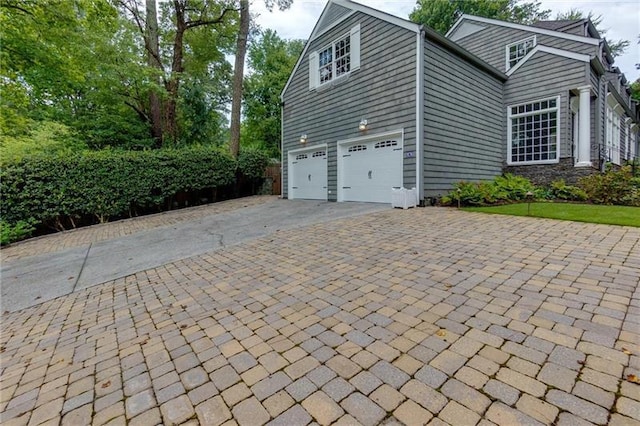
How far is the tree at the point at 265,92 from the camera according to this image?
66.6 ft

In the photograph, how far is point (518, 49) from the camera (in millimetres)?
11945

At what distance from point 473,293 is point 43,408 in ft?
10.2

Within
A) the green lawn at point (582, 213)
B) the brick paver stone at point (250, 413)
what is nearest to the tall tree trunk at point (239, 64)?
the green lawn at point (582, 213)

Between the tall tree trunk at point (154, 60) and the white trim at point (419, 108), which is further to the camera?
the tall tree trunk at point (154, 60)

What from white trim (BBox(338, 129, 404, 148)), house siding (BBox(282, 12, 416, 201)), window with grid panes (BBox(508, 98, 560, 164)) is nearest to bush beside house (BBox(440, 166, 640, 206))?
house siding (BBox(282, 12, 416, 201))

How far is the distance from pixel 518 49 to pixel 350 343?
1466 centimetres

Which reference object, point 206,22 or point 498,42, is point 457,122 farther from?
point 206,22

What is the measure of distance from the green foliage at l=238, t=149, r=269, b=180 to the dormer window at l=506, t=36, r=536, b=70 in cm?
1118

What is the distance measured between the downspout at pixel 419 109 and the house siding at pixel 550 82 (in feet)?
16.8

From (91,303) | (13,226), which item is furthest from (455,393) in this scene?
(13,226)

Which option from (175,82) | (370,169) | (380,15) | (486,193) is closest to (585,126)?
(486,193)

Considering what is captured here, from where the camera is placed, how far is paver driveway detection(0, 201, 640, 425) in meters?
1.49

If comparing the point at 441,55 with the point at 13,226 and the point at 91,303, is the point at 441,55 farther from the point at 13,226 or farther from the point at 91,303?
the point at 13,226

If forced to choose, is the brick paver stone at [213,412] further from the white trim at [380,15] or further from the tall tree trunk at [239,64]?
the tall tree trunk at [239,64]
